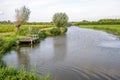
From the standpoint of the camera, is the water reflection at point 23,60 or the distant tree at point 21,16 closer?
the water reflection at point 23,60

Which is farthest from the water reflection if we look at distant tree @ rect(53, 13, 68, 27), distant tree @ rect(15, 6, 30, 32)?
distant tree @ rect(53, 13, 68, 27)

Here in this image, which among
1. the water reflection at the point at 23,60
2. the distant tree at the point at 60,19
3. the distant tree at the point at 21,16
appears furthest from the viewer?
the distant tree at the point at 60,19

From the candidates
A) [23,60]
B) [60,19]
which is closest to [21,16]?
[60,19]

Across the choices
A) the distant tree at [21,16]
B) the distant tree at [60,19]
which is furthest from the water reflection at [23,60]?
the distant tree at [60,19]

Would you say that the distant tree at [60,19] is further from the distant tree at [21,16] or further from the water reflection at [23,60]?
the water reflection at [23,60]

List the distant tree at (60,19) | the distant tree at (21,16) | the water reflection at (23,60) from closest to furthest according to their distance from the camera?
the water reflection at (23,60) → the distant tree at (21,16) → the distant tree at (60,19)

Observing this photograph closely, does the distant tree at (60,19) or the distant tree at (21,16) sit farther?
the distant tree at (60,19)

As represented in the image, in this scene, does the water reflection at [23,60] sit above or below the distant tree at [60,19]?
below

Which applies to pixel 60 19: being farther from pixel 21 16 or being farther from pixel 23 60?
pixel 23 60

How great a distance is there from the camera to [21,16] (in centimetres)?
4841

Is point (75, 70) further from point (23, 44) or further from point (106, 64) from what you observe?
point (23, 44)

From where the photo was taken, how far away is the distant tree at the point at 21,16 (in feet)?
153

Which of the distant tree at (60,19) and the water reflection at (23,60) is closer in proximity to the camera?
the water reflection at (23,60)

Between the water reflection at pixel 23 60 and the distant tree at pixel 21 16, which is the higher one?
the distant tree at pixel 21 16
